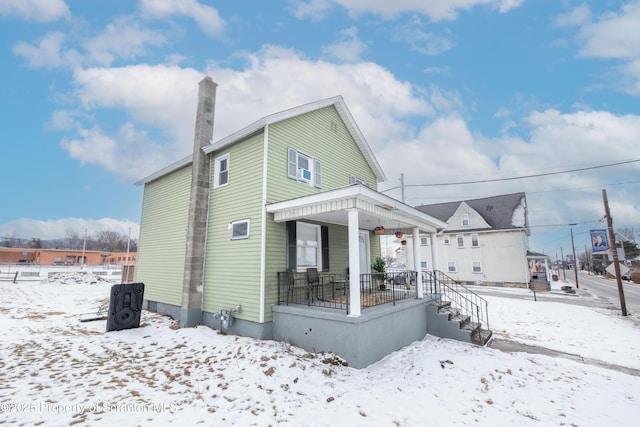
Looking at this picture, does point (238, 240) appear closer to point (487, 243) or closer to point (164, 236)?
point (164, 236)

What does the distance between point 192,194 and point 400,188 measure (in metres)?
21.7

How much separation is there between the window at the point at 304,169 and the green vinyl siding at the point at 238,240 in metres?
1.21

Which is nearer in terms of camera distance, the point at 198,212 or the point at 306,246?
the point at 306,246

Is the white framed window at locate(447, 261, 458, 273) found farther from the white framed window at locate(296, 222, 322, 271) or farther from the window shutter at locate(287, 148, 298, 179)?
the window shutter at locate(287, 148, 298, 179)

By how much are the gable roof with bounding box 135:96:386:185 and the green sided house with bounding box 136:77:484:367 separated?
0.17 feet

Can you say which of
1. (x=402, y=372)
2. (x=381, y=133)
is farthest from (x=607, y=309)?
(x=402, y=372)

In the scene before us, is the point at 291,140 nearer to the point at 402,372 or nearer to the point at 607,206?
the point at 402,372

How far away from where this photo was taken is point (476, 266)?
Answer: 28.7m

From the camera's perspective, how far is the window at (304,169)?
372 inches

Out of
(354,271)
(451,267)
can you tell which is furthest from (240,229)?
(451,267)

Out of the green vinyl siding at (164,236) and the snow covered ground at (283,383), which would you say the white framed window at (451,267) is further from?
the green vinyl siding at (164,236)

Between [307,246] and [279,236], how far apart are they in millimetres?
1277

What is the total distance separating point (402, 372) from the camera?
5973mm

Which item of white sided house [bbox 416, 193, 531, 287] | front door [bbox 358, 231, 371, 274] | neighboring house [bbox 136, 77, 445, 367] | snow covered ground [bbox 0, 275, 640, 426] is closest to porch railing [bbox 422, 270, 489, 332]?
neighboring house [bbox 136, 77, 445, 367]
